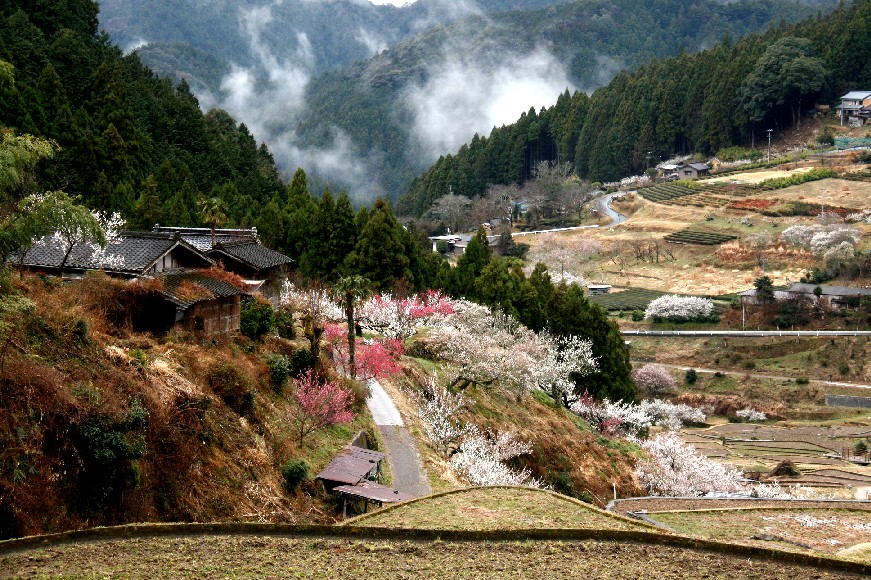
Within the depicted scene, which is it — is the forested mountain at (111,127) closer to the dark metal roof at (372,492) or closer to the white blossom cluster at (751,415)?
the dark metal roof at (372,492)

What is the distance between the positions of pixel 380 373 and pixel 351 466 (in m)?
9.57

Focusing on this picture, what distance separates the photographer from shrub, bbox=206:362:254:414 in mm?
21266

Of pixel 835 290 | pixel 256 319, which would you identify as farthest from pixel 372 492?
pixel 835 290

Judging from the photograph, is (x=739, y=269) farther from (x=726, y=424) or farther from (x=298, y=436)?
(x=298, y=436)

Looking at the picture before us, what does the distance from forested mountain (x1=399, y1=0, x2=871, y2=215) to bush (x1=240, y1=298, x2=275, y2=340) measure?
89451 mm

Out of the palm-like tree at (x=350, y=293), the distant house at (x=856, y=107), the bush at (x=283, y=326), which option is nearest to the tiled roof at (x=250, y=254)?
the palm-like tree at (x=350, y=293)

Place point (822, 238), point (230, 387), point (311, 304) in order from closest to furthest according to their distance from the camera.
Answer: point (230, 387) < point (311, 304) < point (822, 238)

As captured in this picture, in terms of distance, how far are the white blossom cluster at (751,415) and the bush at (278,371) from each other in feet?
129

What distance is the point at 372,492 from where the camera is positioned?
66.2ft

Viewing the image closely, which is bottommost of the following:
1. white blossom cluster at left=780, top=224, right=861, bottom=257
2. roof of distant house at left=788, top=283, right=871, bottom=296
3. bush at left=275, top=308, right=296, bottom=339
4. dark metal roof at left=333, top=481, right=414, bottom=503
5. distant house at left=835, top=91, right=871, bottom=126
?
dark metal roof at left=333, top=481, right=414, bottom=503

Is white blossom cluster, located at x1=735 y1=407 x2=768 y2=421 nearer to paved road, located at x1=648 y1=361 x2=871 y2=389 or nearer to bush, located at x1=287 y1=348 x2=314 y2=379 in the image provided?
paved road, located at x1=648 y1=361 x2=871 y2=389

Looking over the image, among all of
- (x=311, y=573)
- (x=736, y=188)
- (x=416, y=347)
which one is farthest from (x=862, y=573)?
(x=736, y=188)

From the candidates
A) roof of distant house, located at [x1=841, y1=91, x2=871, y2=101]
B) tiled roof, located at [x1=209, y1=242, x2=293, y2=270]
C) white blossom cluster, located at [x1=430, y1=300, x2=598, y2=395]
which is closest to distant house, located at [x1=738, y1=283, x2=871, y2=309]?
white blossom cluster, located at [x1=430, y1=300, x2=598, y2=395]

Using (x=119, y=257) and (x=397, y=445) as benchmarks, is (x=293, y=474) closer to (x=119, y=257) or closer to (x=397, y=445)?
(x=397, y=445)
